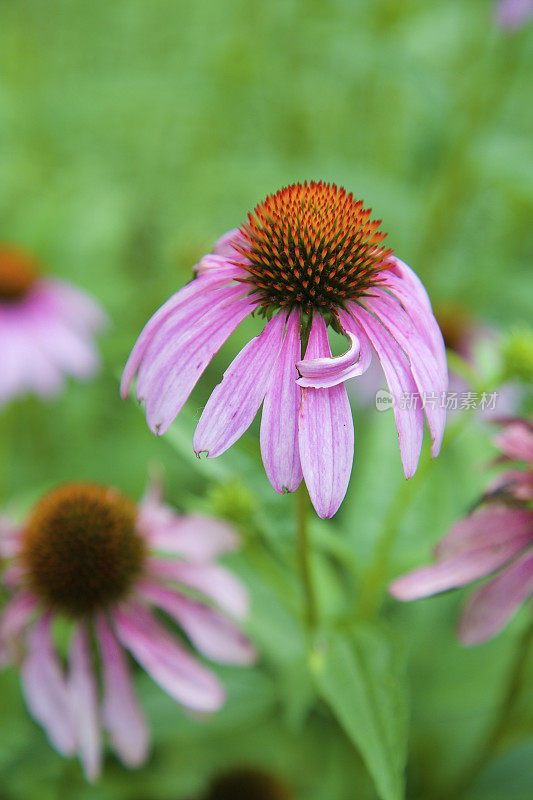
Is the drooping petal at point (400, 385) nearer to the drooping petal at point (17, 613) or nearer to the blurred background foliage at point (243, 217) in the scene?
the blurred background foliage at point (243, 217)

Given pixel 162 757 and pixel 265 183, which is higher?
pixel 265 183

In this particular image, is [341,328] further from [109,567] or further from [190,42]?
[190,42]

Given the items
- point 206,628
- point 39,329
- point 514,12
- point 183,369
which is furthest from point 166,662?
point 514,12

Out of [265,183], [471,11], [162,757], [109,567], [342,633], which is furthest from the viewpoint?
[471,11]

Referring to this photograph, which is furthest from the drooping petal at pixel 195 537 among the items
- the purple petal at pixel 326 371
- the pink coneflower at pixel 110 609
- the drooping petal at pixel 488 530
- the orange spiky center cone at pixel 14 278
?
the orange spiky center cone at pixel 14 278

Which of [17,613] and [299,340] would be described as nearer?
[299,340]

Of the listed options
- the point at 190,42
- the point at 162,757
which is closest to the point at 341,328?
the point at 162,757

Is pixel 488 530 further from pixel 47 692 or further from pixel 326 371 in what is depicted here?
pixel 47 692
